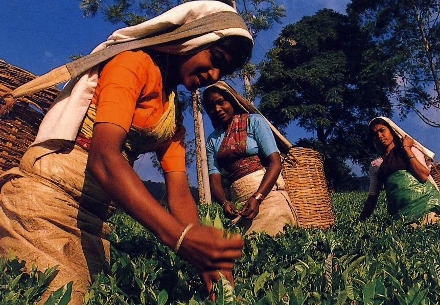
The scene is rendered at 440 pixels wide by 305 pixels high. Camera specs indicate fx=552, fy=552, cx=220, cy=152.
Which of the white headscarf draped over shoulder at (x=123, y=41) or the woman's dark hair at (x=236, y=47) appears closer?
the white headscarf draped over shoulder at (x=123, y=41)

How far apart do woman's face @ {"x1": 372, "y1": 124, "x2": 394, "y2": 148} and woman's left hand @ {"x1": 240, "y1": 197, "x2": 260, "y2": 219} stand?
9.11 ft

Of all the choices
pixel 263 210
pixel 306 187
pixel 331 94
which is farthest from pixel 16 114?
pixel 331 94

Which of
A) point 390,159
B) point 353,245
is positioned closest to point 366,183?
point 390,159

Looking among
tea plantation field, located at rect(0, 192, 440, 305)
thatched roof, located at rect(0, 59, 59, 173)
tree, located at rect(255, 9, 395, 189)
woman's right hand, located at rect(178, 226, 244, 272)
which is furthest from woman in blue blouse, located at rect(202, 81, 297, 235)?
tree, located at rect(255, 9, 395, 189)

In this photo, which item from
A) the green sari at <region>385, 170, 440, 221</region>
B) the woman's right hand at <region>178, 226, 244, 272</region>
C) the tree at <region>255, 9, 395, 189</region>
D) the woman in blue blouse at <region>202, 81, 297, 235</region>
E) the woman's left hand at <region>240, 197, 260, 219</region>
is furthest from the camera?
the tree at <region>255, 9, 395, 189</region>

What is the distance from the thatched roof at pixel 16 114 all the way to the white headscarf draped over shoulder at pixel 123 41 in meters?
0.34

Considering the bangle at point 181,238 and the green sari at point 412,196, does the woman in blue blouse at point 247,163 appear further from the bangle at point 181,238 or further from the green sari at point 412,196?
the bangle at point 181,238

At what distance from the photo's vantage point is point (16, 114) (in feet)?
9.26

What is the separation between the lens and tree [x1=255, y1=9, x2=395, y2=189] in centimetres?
3716

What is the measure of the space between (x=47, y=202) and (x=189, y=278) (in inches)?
30.6

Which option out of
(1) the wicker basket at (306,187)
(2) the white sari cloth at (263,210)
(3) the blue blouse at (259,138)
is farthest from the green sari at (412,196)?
(3) the blue blouse at (259,138)

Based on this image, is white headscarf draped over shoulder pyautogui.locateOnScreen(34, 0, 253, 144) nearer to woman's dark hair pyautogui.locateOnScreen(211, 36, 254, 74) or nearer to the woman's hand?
woman's dark hair pyautogui.locateOnScreen(211, 36, 254, 74)

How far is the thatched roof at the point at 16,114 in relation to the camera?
2.77m

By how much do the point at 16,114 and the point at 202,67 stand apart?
1024 millimetres
